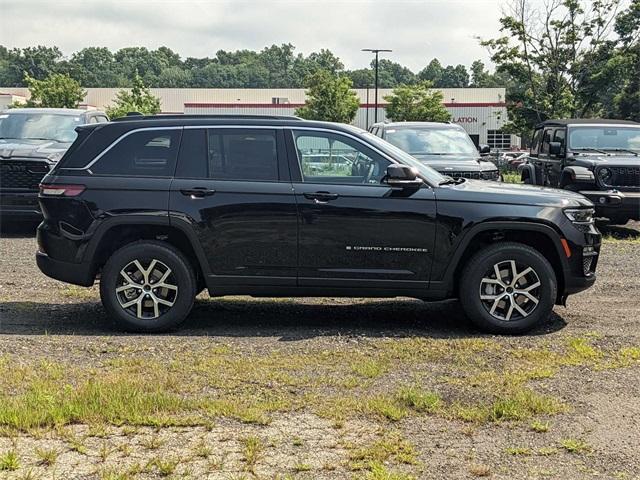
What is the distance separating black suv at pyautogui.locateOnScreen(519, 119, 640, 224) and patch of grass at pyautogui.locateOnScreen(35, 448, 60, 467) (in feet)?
32.6

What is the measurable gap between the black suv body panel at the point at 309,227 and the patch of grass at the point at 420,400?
1.75 meters

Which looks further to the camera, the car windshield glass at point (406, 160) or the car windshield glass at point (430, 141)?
the car windshield glass at point (430, 141)

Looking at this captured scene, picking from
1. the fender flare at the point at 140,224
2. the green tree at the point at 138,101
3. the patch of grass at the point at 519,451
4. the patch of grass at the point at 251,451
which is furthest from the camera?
the green tree at the point at 138,101

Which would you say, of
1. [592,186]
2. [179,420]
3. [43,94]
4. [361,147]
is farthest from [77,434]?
[43,94]

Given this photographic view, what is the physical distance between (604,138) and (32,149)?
31.7 ft

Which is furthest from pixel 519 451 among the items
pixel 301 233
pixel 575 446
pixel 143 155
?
pixel 143 155

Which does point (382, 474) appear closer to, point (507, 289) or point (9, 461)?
point (9, 461)

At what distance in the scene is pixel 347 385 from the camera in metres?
4.92

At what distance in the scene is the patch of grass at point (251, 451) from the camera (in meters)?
3.71

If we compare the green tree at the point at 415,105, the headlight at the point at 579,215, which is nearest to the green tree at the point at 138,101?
the green tree at the point at 415,105

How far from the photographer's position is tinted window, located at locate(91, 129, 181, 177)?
21.3 feet

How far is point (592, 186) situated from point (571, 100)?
54.8 ft

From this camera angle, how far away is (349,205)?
632 centimetres

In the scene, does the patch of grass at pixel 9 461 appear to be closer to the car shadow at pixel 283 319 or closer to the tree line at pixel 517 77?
the car shadow at pixel 283 319
